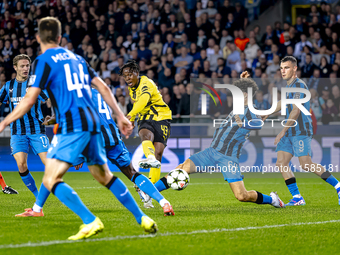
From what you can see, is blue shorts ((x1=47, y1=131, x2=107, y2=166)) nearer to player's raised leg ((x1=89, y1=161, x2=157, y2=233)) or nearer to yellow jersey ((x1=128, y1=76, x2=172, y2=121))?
player's raised leg ((x1=89, y1=161, x2=157, y2=233))

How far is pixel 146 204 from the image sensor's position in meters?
6.68

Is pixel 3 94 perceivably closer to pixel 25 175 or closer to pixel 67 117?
pixel 25 175

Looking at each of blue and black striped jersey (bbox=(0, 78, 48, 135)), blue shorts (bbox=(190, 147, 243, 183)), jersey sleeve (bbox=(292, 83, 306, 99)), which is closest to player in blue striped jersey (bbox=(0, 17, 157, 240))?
blue shorts (bbox=(190, 147, 243, 183))

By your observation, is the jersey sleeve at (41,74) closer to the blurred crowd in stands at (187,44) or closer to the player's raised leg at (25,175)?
the player's raised leg at (25,175)

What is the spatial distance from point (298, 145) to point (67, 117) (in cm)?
413

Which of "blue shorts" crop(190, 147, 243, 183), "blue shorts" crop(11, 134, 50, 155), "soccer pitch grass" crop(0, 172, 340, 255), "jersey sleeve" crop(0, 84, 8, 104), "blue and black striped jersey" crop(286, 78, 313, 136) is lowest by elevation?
"soccer pitch grass" crop(0, 172, 340, 255)

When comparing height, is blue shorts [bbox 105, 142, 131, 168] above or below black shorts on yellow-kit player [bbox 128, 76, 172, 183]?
below

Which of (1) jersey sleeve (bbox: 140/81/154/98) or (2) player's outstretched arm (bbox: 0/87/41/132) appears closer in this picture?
(2) player's outstretched arm (bbox: 0/87/41/132)

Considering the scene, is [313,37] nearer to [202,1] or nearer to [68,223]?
[202,1]

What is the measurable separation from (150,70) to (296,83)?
24.8 ft

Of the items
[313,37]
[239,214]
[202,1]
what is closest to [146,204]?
[239,214]

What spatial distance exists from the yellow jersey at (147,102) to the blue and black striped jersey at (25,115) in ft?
4.42

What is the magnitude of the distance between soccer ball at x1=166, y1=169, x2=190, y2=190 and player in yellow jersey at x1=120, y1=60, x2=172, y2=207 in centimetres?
95

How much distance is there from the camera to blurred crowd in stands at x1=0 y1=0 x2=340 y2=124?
13.2m
